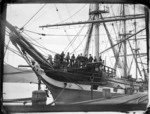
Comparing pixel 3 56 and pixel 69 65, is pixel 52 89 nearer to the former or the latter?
pixel 69 65

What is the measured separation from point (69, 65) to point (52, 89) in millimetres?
1246

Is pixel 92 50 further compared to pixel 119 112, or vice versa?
pixel 92 50

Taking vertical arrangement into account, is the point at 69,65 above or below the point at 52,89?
above

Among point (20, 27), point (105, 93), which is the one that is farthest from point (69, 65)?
point (20, 27)

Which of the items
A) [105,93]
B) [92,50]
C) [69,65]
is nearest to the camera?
[105,93]

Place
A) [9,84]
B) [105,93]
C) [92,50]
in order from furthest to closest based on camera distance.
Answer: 1. [92,50]
2. [105,93]
3. [9,84]

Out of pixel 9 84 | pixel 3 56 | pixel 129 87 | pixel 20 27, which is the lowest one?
pixel 129 87

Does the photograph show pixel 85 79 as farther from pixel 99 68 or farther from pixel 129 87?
pixel 129 87

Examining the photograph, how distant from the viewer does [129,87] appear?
1023cm

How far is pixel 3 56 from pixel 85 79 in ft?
17.1

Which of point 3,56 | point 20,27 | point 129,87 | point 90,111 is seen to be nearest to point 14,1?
point 3,56

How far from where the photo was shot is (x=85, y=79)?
24.8ft

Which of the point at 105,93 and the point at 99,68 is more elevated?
the point at 99,68

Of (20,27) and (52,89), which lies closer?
(20,27)
